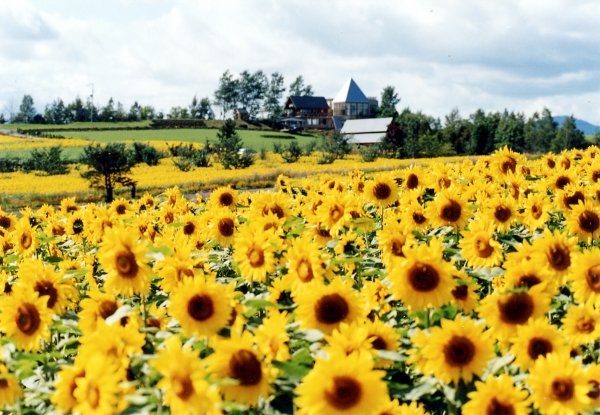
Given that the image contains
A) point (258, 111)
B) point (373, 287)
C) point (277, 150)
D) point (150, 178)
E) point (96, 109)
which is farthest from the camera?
point (258, 111)

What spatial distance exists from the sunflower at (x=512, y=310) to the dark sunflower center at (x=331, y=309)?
0.73m

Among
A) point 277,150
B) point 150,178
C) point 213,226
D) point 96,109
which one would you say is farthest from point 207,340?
point 96,109

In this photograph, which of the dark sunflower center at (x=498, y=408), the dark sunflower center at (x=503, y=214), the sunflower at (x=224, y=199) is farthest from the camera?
the sunflower at (x=224, y=199)

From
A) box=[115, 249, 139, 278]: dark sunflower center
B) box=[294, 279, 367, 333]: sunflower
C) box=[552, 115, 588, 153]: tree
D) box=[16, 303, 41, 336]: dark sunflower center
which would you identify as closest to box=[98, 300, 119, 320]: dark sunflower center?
box=[115, 249, 139, 278]: dark sunflower center

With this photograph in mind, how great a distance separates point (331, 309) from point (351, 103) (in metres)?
131

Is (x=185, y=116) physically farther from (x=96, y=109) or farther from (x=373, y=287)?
(x=373, y=287)

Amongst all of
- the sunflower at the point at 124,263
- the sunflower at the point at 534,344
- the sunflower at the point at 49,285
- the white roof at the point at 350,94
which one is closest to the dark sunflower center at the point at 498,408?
the sunflower at the point at 534,344

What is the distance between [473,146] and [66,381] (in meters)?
81.8

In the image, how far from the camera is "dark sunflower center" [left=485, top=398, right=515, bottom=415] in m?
2.87

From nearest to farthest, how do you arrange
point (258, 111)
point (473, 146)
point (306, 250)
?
point (306, 250) < point (473, 146) < point (258, 111)

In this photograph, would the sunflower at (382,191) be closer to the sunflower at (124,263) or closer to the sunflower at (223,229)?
the sunflower at (223,229)

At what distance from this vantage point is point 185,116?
127m

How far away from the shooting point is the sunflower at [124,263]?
11.8 ft

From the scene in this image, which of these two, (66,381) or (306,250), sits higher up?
(306,250)
